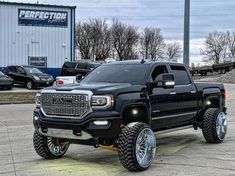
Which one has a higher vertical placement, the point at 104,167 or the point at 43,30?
the point at 43,30

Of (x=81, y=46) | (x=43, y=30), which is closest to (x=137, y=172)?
(x=43, y=30)

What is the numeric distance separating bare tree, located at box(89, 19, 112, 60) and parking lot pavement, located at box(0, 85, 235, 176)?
8626 centimetres

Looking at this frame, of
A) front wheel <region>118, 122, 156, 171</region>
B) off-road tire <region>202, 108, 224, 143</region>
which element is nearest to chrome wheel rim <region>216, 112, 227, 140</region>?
off-road tire <region>202, 108, 224, 143</region>

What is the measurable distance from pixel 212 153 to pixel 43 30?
→ 128 feet

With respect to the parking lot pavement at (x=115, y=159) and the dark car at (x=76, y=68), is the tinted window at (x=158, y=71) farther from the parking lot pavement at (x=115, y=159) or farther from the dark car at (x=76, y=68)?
the dark car at (x=76, y=68)

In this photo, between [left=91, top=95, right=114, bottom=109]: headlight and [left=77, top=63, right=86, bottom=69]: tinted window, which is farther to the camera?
[left=77, top=63, right=86, bottom=69]: tinted window

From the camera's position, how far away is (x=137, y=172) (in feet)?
26.6

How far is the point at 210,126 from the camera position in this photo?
35.7ft

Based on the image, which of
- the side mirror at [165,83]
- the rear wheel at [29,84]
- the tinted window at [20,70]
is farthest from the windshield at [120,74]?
the tinted window at [20,70]

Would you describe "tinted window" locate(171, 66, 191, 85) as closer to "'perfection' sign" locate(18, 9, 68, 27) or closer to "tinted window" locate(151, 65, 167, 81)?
"tinted window" locate(151, 65, 167, 81)

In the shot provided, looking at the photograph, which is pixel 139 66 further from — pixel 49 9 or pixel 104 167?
pixel 49 9

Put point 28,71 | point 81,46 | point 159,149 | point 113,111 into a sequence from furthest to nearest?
1. point 81,46
2. point 28,71
3. point 159,149
4. point 113,111

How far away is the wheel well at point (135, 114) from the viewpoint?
851cm

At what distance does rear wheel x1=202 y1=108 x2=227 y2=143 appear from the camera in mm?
10891
